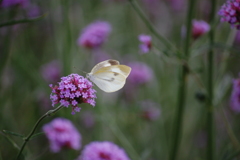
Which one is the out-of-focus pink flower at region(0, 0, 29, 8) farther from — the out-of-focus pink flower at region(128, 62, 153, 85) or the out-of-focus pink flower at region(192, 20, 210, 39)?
the out-of-focus pink flower at region(128, 62, 153, 85)

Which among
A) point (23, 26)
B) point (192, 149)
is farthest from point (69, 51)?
point (192, 149)

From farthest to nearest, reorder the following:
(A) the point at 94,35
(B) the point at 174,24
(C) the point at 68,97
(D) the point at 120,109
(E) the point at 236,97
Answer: (B) the point at 174,24, (D) the point at 120,109, (A) the point at 94,35, (E) the point at 236,97, (C) the point at 68,97

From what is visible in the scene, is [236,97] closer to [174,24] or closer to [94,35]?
[94,35]

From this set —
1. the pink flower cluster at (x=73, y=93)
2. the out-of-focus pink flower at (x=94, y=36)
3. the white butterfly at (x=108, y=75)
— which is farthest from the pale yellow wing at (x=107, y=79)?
the out-of-focus pink flower at (x=94, y=36)

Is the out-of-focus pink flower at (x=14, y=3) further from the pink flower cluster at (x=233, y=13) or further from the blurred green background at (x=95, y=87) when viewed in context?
the pink flower cluster at (x=233, y=13)

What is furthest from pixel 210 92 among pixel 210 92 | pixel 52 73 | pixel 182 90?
pixel 52 73

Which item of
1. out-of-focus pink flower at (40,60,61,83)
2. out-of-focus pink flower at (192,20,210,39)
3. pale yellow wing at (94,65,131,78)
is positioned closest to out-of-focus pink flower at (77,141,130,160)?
pale yellow wing at (94,65,131,78)
